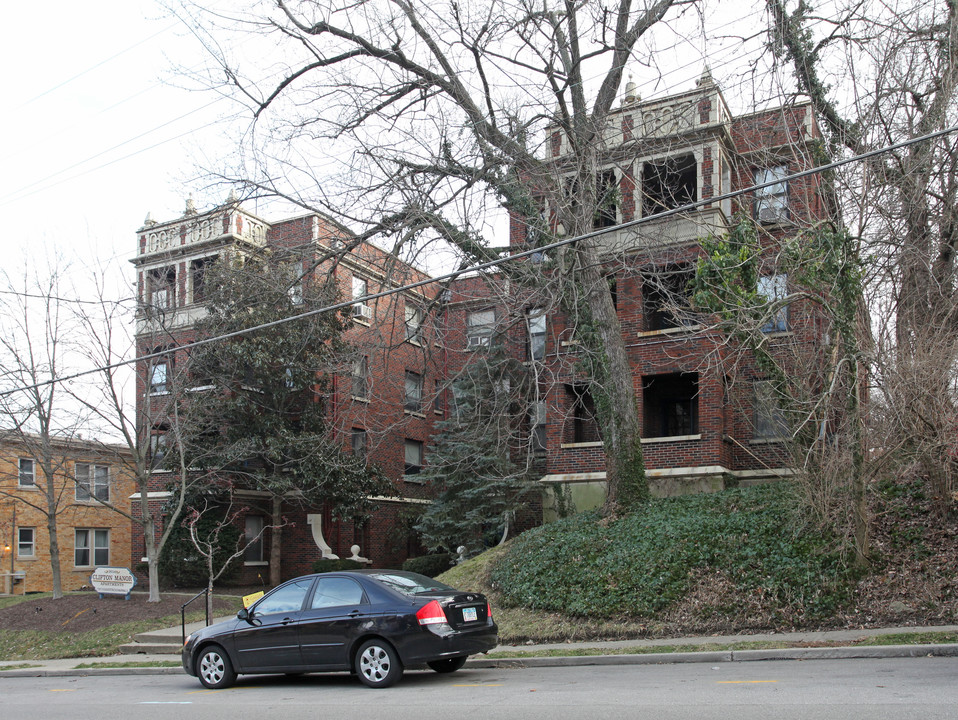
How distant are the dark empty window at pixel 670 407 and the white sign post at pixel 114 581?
553 inches

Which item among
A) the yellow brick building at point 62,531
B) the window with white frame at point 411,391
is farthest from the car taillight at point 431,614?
the yellow brick building at point 62,531

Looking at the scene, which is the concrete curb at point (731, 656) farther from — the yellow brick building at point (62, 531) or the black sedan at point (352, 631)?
the yellow brick building at point (62, 531)

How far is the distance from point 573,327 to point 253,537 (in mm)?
13620

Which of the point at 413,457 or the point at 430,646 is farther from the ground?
the point at 413,457

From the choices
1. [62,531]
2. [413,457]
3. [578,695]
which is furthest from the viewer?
[62,531]

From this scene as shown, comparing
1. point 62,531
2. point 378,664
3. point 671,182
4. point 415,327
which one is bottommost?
point 378,664

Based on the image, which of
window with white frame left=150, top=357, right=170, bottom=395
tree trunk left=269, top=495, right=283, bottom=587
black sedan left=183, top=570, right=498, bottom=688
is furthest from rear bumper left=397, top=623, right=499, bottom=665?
tree trunk left=269, top=495, right=283, bottom=587

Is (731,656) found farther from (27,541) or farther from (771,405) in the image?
(27,541)

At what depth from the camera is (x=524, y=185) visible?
1825cm

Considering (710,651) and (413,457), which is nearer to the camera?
(710,651)

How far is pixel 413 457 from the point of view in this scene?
3241 cm

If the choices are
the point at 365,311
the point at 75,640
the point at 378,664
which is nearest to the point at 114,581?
the point at 75,640

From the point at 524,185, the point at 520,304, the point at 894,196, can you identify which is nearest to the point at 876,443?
the point at 894,196

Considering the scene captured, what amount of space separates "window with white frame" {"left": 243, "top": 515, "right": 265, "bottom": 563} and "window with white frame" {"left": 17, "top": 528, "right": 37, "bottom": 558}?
11.8 m
